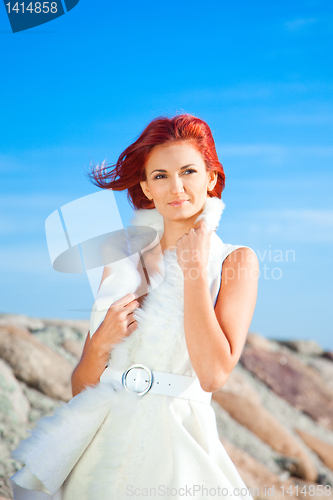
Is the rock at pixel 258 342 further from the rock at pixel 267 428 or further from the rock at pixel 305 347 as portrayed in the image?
the rock at pixel 267 428

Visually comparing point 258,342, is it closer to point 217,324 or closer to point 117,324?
point 117,324

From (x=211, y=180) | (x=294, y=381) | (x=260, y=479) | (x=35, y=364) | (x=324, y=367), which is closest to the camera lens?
(x=211, y=180)

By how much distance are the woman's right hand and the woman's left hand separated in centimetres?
29

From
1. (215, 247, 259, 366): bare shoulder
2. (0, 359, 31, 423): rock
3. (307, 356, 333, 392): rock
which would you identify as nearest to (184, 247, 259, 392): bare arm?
(215, 247, 259, 366): bare shoulder

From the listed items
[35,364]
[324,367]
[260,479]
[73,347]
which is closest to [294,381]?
[324,367]

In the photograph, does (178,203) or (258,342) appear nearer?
(178,203)

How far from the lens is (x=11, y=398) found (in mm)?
2592

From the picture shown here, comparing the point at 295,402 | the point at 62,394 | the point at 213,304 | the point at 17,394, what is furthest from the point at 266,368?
the point at 213,304

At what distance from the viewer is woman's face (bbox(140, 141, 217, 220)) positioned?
5.26 ft

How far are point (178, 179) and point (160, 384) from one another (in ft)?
2.56

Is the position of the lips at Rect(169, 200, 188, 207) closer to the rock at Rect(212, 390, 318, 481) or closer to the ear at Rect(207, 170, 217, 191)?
the ear at Rect(207, 170, 217, 191)

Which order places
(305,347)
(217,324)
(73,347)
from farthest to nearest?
1. (305,347)
2. (73,347)
3. (217,324)

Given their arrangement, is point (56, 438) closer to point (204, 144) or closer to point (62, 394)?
point (204, 144)

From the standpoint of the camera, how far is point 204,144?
1694mm
